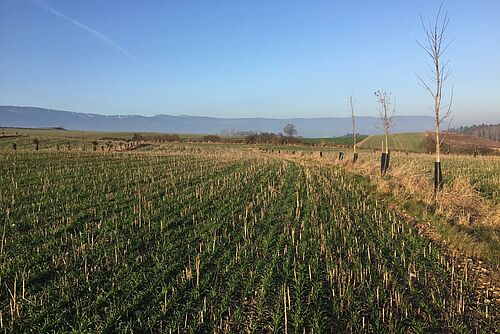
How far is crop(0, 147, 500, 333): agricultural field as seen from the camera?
4.61 meters

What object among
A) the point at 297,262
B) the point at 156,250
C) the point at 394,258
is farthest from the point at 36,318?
the point at 394,258

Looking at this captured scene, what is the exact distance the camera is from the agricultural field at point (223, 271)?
4.61 metres

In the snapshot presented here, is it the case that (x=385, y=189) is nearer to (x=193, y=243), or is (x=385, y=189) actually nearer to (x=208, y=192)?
(x=208, y=192)

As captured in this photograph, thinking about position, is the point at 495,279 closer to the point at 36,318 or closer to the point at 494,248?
the point at 494,248

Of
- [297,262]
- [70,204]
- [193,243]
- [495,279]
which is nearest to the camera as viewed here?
[495,279]

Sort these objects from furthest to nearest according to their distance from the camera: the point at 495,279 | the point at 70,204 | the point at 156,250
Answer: the point at 70,204, the point at 156,250, the point at 495,279

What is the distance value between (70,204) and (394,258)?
997 centimetres

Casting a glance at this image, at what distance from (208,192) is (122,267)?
8.13m

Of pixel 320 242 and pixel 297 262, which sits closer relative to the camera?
pixel 297 262

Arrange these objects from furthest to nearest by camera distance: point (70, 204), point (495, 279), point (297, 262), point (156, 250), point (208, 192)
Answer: point (208, 192) → point (70, 204) → point (156, 250) → point (297, 262) → point (495, 279)

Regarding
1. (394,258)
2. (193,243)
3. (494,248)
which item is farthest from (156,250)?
(494,248)

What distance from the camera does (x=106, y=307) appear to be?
4.84m

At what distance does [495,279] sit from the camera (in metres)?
6.05

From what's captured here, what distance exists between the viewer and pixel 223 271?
618 centimetres
